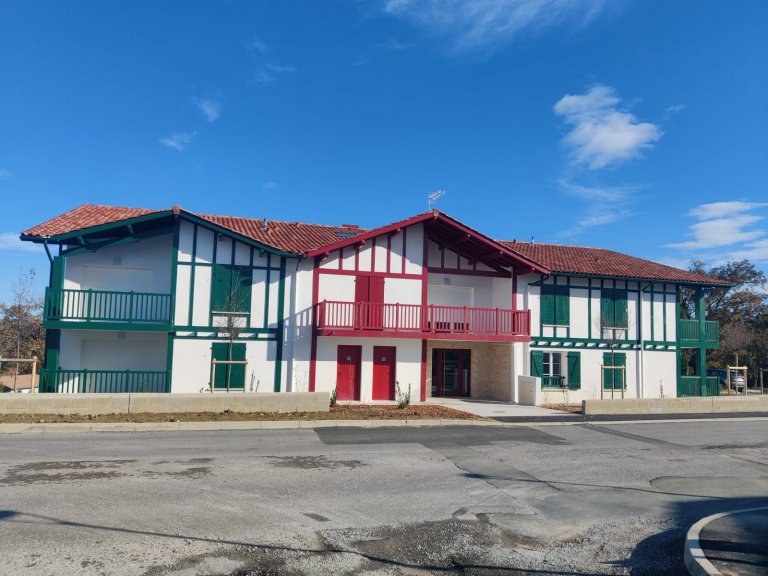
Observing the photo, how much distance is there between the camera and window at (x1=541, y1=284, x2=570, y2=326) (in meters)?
23.0

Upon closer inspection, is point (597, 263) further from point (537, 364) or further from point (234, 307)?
point (234, 307)

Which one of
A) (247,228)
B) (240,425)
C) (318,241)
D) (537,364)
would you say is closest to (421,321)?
(318,241)

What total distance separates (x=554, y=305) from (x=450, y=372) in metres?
5.06

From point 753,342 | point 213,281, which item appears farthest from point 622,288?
point 753,342

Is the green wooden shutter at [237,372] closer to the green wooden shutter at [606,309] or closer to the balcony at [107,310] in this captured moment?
the balcony at [107,310]

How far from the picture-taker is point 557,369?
23.3 metres

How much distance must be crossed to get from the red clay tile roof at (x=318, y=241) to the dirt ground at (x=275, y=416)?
6.24 metres

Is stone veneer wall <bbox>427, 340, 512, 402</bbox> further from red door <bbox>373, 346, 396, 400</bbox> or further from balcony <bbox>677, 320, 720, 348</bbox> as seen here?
balcony <bbox>677, 320, 720, 348</bbox>

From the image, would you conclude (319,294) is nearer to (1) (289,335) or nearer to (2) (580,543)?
(1) (289,335)

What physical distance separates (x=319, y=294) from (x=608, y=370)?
1255 centimetres

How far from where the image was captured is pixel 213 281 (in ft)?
63.4

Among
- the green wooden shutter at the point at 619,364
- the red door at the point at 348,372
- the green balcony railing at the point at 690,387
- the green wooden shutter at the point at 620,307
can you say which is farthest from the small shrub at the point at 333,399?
the green balcony railing at the point at 690,387

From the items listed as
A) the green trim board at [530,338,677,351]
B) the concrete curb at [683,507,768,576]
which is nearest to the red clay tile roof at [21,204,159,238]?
the green trim board at [530,338,677,351]

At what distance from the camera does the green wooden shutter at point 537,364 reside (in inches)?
896
